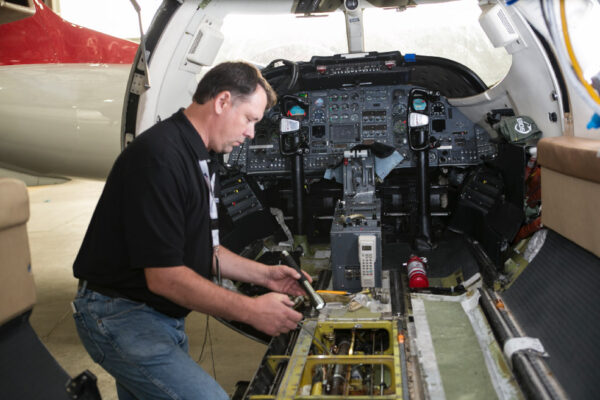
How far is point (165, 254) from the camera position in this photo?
159 centimetres

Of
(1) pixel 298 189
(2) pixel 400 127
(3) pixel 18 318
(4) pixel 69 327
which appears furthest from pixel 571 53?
(4) pixel 69 327

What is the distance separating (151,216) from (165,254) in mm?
126

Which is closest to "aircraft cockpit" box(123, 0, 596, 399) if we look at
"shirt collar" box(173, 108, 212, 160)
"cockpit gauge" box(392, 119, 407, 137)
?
"cockpit gauge" box(392, 119, 407, 137)

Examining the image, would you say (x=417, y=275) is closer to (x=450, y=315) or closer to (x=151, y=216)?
(x=450, y=315)

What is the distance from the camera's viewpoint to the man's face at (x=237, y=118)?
1.84 m

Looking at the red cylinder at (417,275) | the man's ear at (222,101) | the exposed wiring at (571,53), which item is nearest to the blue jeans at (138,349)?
the man's ear at (222,101)

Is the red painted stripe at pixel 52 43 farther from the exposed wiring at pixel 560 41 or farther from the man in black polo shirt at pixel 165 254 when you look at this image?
the exposed wiring at pixel 560 41

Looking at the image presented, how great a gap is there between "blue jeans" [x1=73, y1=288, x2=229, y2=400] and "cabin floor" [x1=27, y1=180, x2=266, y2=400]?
122 cm

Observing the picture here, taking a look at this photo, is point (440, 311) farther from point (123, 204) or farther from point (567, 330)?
point (123, 204)

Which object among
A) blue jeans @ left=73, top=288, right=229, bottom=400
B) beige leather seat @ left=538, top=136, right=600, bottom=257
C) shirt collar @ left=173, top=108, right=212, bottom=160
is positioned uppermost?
shirt collar @ left=173, top=108, right=212, bottom=160

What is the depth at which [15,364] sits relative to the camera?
4.36 feet

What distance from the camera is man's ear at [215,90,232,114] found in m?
1.80

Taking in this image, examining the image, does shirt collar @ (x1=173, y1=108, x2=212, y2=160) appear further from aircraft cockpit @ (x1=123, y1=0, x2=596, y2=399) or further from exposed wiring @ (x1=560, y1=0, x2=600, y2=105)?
exposed wiring @ (x1=560, y1=0, x2=600, y2=105)

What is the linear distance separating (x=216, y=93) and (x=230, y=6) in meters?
1.61
